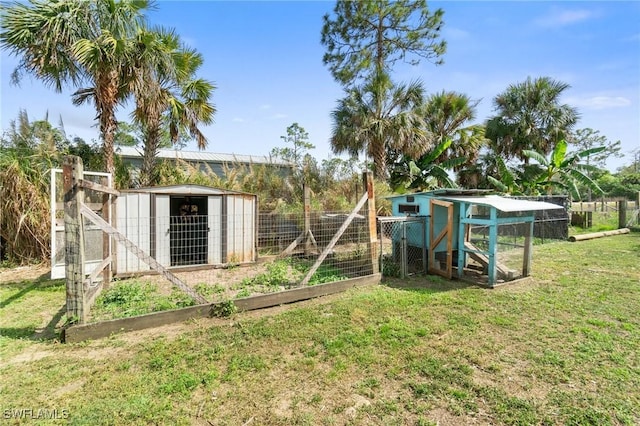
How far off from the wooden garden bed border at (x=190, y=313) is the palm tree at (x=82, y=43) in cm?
556

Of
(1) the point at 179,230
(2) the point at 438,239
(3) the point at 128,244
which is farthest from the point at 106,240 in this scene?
(2) the point at 438,239

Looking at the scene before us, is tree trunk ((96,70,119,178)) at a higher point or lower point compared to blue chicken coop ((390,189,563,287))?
higher

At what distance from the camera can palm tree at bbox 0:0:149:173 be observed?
22.1 ft

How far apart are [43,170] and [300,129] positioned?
14560 millimetres

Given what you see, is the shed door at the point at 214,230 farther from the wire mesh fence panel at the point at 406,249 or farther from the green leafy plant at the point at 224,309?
the wire mesh fence panel at the point at 406,249

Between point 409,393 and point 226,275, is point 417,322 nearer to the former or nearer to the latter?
point 409,393

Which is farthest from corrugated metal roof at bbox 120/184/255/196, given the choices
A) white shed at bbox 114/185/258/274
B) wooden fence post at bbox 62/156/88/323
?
wooden fence post at bbox 62/156/88/323

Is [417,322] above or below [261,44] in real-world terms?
below

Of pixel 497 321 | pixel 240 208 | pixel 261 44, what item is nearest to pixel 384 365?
pixel 497 321

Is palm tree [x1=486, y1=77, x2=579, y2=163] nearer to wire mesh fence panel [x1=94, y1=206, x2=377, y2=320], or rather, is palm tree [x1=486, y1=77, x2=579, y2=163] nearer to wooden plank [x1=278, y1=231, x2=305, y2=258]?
wire mesh fence panel [x1=94, y1=206, x2=377, y2=320]

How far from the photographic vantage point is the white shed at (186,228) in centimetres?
667

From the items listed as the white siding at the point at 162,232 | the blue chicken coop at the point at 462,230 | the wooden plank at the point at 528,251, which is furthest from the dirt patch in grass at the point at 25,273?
the wooden plank at the point at 528,251

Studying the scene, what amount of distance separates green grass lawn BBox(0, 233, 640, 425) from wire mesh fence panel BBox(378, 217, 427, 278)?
145cm

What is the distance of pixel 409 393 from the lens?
263 centimetres
